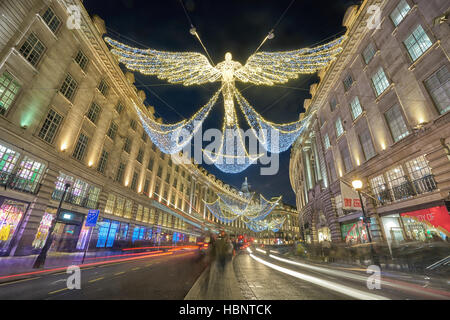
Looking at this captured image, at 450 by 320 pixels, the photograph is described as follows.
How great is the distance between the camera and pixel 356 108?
60.6 ft

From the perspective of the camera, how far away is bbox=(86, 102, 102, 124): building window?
807 inches

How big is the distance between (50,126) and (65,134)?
1.33 m

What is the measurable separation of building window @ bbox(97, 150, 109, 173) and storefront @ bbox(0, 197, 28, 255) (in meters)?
8.22

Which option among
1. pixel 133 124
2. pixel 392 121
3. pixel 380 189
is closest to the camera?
pixel 392 121

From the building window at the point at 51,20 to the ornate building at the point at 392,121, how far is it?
25.4 meters

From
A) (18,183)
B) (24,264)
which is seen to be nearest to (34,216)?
(18,183)

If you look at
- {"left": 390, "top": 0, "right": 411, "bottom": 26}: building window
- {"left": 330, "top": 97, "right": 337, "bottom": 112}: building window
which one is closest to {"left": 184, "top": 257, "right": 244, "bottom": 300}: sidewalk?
{"left": 390, "top": 0, "right": 411, "bottom": 26}: building window

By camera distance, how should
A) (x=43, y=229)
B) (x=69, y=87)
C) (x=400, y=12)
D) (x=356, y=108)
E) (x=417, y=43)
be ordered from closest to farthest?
(x=417, y=43) → (x=400, y=12) → (x=43, y=229) → (x=69, y=87) → (x=356, y=108)

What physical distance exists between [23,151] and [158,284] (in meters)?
14.4

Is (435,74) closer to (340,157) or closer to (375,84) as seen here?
(375,84)

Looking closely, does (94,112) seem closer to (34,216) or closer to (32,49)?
(32,49)

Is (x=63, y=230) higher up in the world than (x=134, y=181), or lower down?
lower down

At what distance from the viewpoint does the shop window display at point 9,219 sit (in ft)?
41.0

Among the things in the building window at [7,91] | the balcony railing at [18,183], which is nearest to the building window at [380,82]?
the building window at [7,91]
